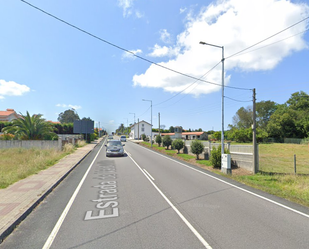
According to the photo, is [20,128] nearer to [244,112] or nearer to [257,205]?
[257,205]

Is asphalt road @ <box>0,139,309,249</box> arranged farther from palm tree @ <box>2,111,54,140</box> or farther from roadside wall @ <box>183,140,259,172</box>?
palm tree @ <box>2,111,54,140</box>

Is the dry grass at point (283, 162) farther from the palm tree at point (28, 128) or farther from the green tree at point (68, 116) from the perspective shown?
the green tree at point (68, 116)

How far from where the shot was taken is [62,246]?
12.2 feet

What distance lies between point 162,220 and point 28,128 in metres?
25.5

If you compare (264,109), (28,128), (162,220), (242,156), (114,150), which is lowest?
(162,220)

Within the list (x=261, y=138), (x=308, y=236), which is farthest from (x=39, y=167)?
(x=261, y=138)

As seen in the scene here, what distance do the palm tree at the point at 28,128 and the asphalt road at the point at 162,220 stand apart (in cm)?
2068

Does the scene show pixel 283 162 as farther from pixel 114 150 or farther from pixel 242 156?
pixel 114 150

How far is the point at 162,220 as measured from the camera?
4.86 metres

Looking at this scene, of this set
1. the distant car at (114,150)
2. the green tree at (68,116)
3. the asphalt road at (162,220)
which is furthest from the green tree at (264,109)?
the green tree at (68,116)

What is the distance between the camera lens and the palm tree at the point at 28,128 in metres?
24.6

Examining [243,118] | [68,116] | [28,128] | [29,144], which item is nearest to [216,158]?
[29,144]

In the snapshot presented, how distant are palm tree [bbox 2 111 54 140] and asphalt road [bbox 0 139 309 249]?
20.7 meters

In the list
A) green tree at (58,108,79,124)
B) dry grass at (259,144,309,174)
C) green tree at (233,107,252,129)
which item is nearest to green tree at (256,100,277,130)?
green tree at (233,107,252,129)
